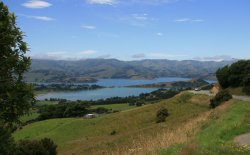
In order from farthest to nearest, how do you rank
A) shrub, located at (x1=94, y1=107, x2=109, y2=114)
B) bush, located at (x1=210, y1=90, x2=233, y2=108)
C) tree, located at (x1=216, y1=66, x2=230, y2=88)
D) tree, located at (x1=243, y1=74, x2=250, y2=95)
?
shrub, located at (x1=94, y1=107, x2=109, y2=114), tree, located at (x1=216, y1=66, x2=230, y2=88), tree, located at (x1=243, y1=74, x2=250, y2=95), bush, located at (x1=210, y1=90, x2=233, y2=108)

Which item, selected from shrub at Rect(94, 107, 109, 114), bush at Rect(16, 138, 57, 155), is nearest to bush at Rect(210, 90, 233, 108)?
bush at Rect(16, 138, 57, 155)

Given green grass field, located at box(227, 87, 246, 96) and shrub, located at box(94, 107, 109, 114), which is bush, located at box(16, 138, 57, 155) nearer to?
green grass field, located at box(227, 87, 246, 96)

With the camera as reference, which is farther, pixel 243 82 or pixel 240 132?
pixel 243 82

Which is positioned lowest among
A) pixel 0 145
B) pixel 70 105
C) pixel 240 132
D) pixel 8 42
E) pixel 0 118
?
pixel 70 105

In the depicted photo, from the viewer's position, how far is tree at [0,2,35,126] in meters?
9.88

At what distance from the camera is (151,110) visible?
61125 mm

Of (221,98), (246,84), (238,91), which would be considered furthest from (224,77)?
(221,98)

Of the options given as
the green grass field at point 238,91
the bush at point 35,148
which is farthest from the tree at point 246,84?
the bush at point 35,148

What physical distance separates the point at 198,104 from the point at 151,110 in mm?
9053

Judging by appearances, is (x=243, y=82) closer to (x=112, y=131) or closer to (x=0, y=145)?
(x=112, y=131)

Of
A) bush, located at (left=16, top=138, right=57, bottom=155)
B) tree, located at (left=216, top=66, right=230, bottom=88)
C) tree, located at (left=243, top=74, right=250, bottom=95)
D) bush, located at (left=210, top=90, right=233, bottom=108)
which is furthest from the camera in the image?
tree, located at (left=216, top=66, right=230, bottom=88)

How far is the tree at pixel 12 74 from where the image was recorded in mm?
9875

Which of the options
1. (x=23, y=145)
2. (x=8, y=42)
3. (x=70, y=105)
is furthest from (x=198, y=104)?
(x=70, y=105)

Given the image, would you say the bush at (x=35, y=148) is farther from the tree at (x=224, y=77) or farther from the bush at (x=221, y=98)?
the tree at (x=224, y=77)
